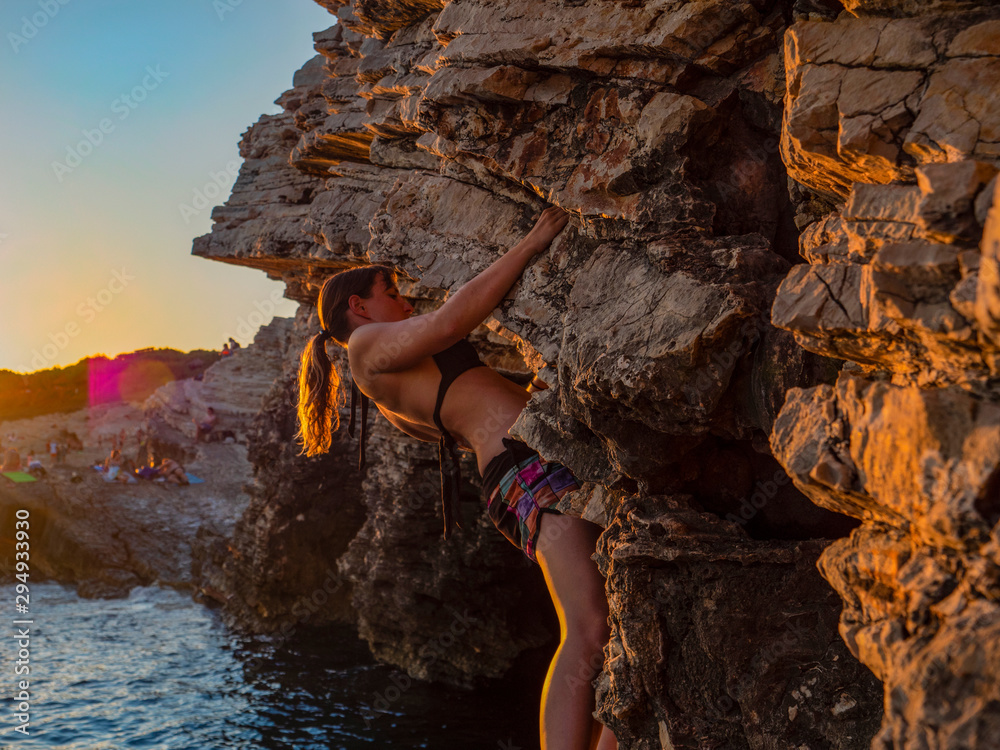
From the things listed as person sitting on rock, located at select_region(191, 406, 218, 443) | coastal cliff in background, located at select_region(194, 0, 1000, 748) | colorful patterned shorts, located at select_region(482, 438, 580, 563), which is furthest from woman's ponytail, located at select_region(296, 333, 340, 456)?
person sitting on rock, located at select_region(191, 406, 218, 443)

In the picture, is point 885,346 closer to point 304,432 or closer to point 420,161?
point 304,432

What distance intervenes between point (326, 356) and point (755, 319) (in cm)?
294

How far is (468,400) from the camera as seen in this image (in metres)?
4.28

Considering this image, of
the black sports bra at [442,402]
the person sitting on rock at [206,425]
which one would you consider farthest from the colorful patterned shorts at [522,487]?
the person sitting on rock at [206,425]

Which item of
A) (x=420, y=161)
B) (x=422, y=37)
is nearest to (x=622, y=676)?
(x=420, y=161)

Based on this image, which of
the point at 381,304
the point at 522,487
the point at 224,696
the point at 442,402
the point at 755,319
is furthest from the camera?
the point at 224,696

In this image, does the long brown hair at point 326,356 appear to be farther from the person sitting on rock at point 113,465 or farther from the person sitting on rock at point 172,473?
the person sitting on rock at point 172,473

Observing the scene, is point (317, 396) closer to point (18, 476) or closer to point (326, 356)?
point (326, 356)

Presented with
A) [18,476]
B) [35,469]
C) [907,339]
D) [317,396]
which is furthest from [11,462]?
[907,339]

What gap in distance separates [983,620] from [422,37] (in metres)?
6.37

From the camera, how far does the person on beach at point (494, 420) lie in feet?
12.2

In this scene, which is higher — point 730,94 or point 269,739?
point 730,94

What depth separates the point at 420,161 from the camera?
702 cm

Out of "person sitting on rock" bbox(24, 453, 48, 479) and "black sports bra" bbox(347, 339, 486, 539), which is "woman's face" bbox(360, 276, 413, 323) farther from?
"person sitting on rock" bbox(24, 453, 48, 479)
